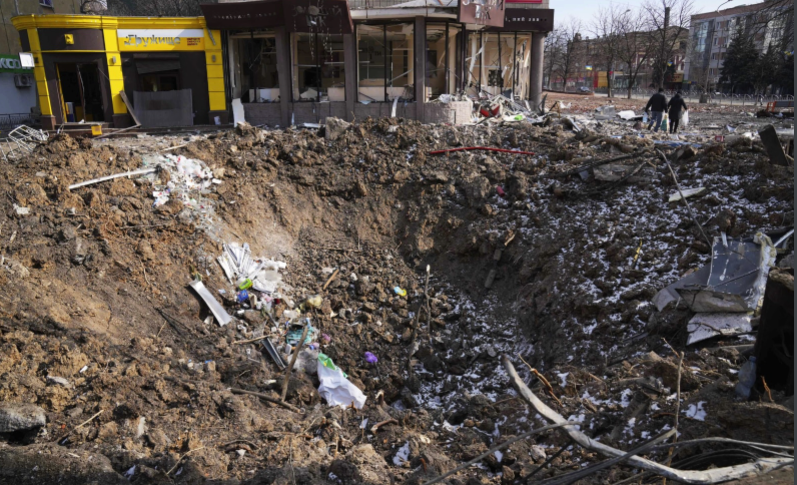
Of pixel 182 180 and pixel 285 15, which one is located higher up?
pixel 285 15

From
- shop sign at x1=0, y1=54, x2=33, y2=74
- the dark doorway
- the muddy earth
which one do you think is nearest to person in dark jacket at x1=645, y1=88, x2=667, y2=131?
the muddy earth

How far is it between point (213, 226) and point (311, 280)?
2007 mm

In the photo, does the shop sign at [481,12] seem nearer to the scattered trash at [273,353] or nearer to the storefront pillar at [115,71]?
the storefront pillar at [115,71]

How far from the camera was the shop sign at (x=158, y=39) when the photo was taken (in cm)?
1591

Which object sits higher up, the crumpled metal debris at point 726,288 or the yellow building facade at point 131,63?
the yellow building facade at point 131,63

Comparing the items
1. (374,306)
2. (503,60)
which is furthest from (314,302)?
(503,60)

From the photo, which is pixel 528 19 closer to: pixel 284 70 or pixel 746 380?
pixel 284 70

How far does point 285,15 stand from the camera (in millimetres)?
15250

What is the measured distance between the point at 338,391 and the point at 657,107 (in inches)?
506

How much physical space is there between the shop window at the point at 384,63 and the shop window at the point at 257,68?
2.81 metres

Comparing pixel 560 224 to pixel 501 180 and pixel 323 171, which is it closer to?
pixel 501 180

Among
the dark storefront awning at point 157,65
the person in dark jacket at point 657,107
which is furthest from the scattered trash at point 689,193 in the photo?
the dark storefront awning at point 157,65

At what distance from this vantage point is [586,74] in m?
59.5

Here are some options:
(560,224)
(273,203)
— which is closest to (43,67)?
(273,203)
